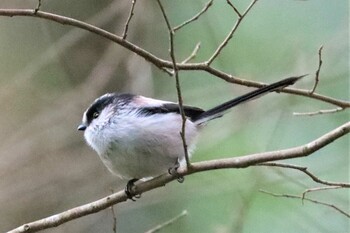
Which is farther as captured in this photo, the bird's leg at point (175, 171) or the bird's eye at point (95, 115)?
the bird's eye at point (95, 115)

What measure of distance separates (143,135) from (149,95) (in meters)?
1.24

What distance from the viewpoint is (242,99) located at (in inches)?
101

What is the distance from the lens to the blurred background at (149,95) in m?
3.93

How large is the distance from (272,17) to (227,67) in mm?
550

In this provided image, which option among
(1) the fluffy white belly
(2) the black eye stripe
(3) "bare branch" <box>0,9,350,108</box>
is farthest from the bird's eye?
(3) "bare branch" <box>0,9,350,108</box>

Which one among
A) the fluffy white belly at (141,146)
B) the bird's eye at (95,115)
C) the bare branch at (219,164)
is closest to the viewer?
the bare branch at (219,164)

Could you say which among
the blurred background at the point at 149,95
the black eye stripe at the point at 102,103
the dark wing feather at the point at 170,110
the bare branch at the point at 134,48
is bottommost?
the blurred background at the point at 149,95

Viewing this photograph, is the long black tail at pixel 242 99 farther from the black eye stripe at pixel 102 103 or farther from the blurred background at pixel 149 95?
the blurred background at pixel 149 95

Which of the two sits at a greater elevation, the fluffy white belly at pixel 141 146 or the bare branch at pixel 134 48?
the bare branch at pixel 134 48

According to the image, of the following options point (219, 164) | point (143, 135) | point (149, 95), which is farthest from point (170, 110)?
point (149, 95)

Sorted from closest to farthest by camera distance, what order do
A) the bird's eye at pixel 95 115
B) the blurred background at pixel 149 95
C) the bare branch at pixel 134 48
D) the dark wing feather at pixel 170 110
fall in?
the bare branch at pixel 134 48
the dark wing feather at pixel 170 110
the bird's eye at pixel 95 115
the blurred background at pixel 149 95

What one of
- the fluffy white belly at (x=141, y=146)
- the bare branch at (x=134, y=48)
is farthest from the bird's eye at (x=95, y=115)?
the bare branch at (x=134, y=48)

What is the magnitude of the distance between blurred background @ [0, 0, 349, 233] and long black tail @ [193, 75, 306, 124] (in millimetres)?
849

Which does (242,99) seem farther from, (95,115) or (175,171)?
(95,115)
